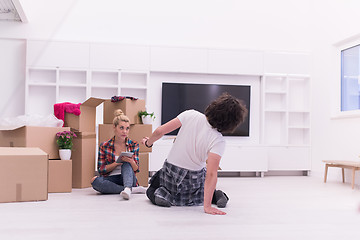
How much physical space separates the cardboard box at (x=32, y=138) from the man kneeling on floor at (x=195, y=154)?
3.83 feet

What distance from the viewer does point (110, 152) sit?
3.65 meters

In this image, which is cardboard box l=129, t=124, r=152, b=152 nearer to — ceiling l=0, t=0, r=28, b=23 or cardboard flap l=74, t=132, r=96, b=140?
cardboard flap l=74, t=132, r=96, b=140

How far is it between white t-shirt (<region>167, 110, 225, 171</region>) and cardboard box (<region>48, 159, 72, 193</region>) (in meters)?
1.20

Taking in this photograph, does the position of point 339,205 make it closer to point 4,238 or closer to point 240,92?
point 4,238

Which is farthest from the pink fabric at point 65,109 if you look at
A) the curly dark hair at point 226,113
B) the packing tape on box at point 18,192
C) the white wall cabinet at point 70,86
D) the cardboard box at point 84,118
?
the curly dark hair at point 226,113

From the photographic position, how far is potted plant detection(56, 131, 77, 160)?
144 inches

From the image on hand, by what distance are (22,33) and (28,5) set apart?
49cm

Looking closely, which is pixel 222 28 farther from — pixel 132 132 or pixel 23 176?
pixel 23 176

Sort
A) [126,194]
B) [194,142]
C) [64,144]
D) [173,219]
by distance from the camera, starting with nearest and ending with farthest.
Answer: [173,219] < [194,142] < [126,194] < [64,144]

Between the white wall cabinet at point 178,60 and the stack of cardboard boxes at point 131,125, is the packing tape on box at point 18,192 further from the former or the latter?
the white wall cabinet at point 178,60

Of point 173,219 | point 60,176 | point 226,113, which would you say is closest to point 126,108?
point 60,176

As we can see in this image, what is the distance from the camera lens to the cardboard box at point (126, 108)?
423 cm

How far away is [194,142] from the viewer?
108 inches

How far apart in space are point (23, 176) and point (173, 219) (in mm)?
1280
